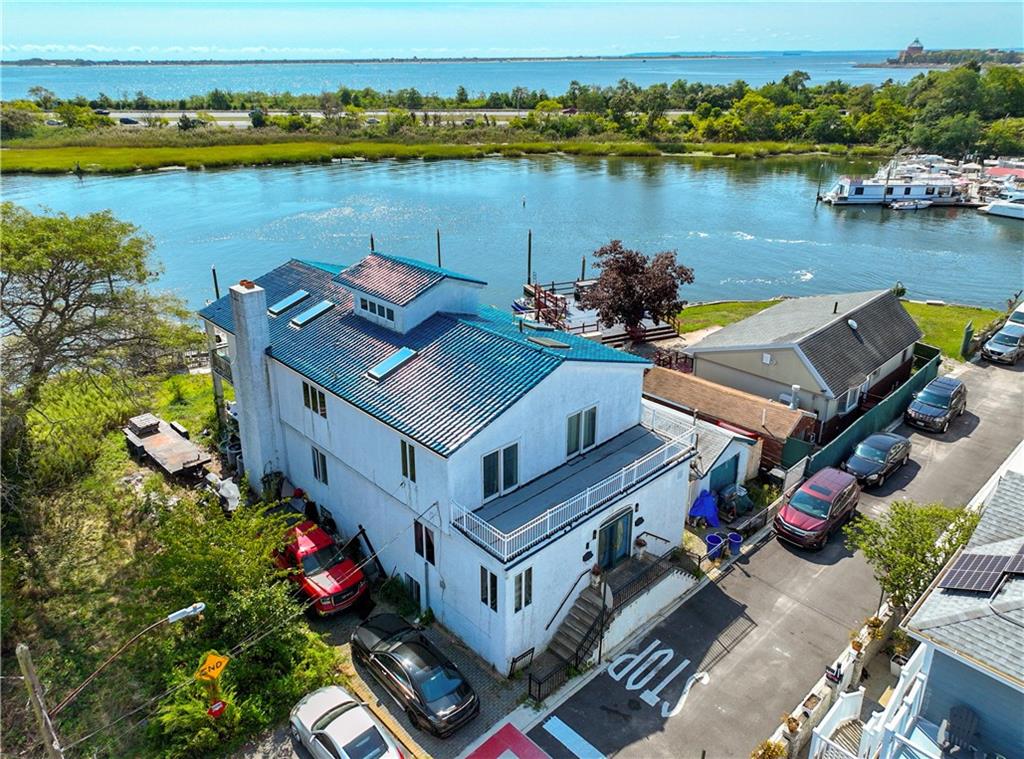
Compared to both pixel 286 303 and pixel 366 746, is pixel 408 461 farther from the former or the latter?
pixel 286 303

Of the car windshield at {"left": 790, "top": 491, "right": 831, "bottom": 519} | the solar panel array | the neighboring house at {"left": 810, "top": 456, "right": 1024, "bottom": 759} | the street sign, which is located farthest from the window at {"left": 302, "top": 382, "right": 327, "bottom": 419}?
the solar panel array

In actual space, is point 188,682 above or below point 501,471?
below

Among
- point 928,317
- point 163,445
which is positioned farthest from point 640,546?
point 928,317

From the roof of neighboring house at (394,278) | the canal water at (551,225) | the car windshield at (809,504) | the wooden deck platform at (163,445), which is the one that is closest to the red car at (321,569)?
the wooden deck platform at (163,445)

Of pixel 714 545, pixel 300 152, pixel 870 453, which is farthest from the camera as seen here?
pixel 300 152

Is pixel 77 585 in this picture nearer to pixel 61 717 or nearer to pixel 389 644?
pixel 61 717

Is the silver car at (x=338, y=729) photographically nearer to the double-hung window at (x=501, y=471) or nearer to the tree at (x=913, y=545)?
the double-hung window at (x=501, y=471)
